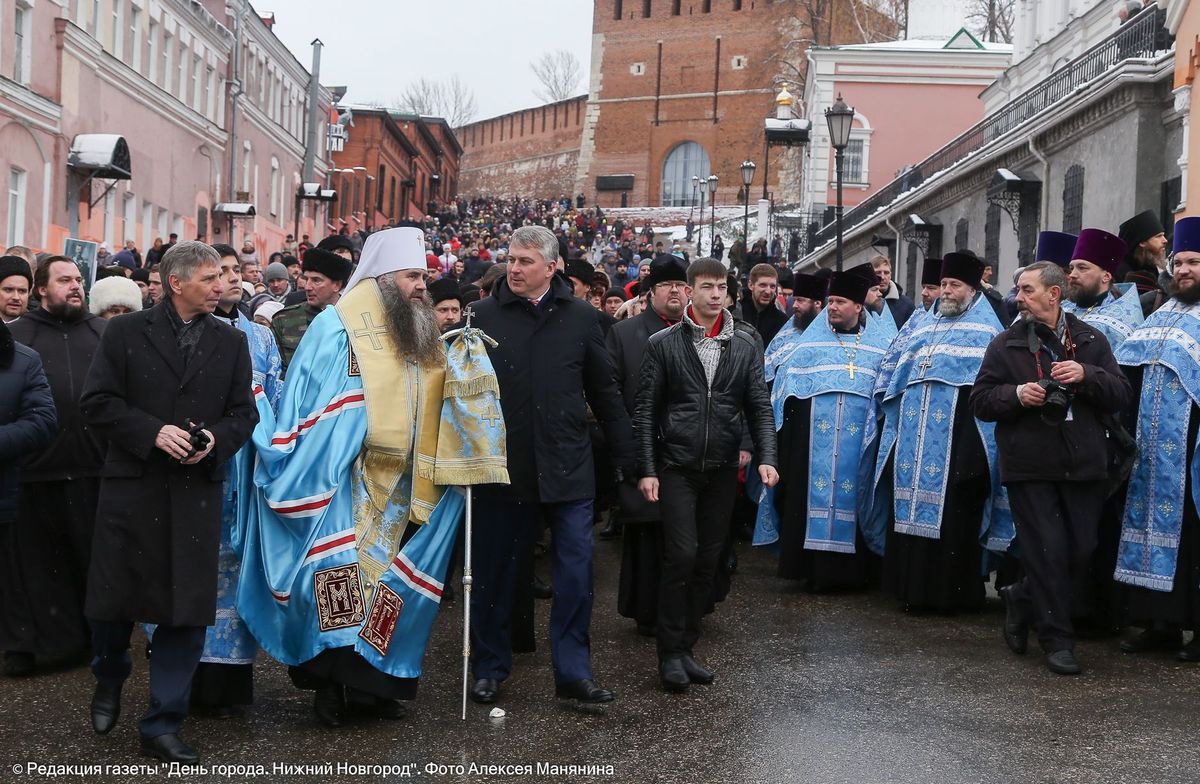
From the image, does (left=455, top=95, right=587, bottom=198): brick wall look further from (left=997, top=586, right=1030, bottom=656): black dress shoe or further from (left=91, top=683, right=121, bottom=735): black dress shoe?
(left=91, top=683, right=121, bottom=735): black dress shoe

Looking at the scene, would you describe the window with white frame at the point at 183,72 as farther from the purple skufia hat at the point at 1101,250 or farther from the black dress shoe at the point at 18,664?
the purple skufia hat at the point at 1101,250

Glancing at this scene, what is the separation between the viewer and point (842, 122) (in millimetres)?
19344

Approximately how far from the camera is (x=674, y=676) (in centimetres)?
689

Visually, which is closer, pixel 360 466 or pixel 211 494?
pixel 211 494

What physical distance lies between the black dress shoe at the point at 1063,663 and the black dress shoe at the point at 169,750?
4059 mm

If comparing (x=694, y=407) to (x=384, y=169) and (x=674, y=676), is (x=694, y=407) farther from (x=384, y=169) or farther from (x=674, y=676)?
(x=384, y=169)

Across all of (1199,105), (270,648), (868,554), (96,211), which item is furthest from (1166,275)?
(96,211)

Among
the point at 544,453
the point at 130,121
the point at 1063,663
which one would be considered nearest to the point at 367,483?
the point at 544,453

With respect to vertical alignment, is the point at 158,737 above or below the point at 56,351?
below

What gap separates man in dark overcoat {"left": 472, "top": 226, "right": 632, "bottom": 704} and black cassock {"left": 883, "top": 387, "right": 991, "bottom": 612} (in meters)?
2.96

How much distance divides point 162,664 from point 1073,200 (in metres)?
18.6

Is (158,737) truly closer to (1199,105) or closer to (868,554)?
(868,554)

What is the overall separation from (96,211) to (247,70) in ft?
47.7

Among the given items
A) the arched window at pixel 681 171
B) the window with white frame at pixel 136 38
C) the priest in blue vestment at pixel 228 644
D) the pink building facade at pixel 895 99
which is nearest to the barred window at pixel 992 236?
the window with white frame at pixel 136 38
